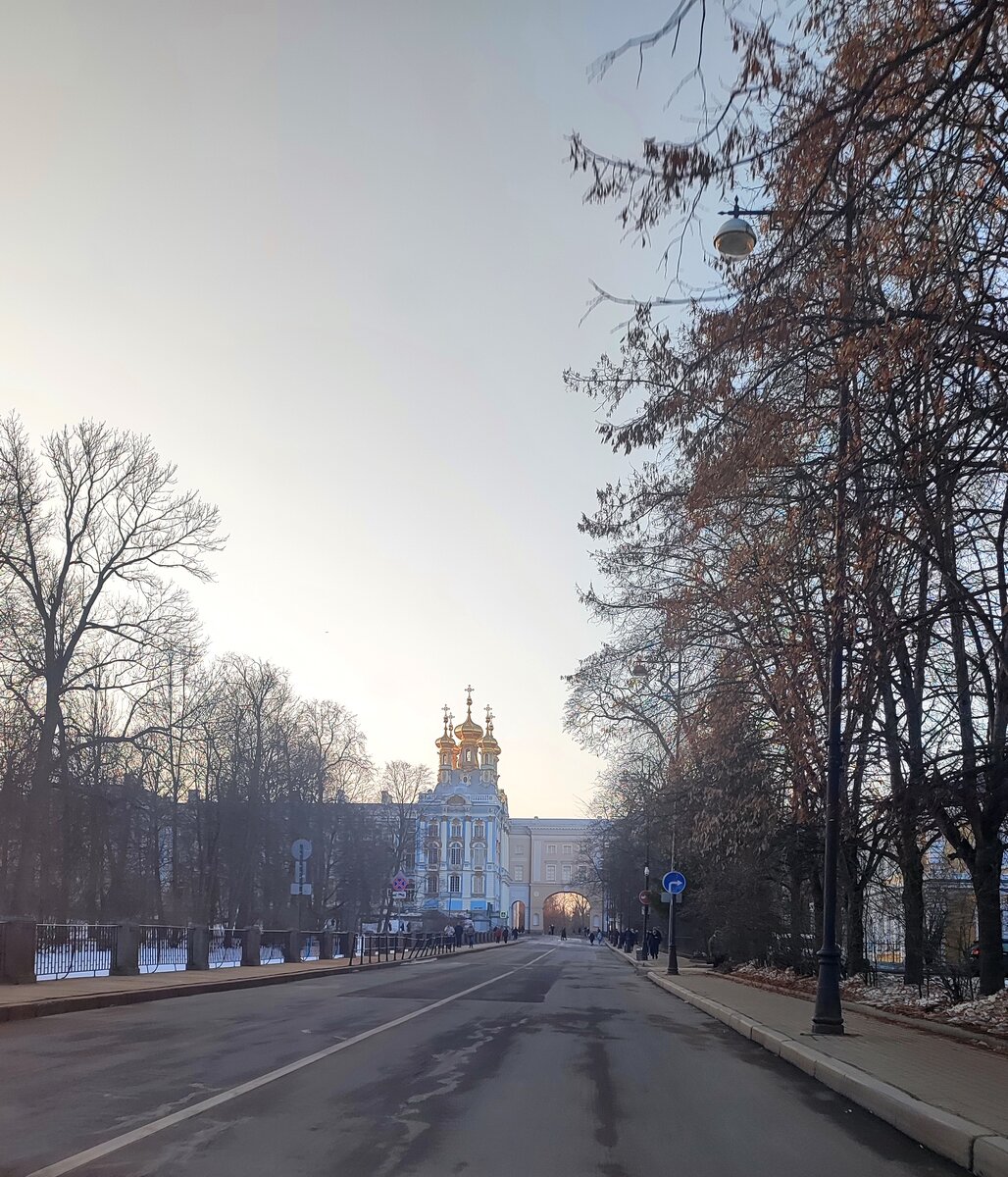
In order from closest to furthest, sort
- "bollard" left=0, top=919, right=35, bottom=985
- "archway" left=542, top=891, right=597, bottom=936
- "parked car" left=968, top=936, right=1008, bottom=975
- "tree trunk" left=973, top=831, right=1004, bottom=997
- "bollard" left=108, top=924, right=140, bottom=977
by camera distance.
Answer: "tree trunk" left=973, top=831, right=1004, bottom=997 < "bollard" left=0, top=919, right=35, bottom=985 < "parked car" left=968, top=936, right=1008, bottom=975 < "bollard" left=108, top=924, right=140, bottom=977 < "archway" left=542, top=891, right=597, bottom=936

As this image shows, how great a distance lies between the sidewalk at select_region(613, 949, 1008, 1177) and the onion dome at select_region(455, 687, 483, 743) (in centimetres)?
11647

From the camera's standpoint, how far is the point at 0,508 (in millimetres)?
32688

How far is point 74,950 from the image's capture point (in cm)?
2103

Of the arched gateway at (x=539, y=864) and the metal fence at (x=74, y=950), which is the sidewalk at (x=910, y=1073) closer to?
the metal fence at (x=74, y=950)

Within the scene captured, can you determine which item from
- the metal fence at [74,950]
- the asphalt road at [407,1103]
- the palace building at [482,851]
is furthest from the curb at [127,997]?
the palace building at [482,851]

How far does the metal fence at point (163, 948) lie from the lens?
24766 millimetres

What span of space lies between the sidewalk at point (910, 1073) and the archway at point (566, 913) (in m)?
157

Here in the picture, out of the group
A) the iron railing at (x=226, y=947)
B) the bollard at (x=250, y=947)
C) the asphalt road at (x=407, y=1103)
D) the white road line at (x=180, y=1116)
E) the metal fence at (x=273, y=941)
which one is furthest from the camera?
the metal fence at (x=273, y=941)

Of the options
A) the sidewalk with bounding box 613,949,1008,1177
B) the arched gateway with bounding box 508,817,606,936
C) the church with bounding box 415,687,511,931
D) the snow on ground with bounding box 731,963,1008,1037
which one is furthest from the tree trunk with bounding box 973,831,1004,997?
the arched gateway with bounding box 508,817,606,936

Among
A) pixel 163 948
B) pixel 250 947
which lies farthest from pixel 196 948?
pixel 250 947

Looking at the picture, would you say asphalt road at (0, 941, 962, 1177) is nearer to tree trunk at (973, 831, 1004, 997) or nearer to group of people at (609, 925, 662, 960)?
tree trunk at (973, 831, 1004, 997)

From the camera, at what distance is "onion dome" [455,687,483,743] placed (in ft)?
443

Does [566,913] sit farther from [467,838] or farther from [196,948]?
[196,948]

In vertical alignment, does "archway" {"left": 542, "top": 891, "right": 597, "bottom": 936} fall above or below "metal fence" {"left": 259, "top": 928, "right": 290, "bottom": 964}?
below
